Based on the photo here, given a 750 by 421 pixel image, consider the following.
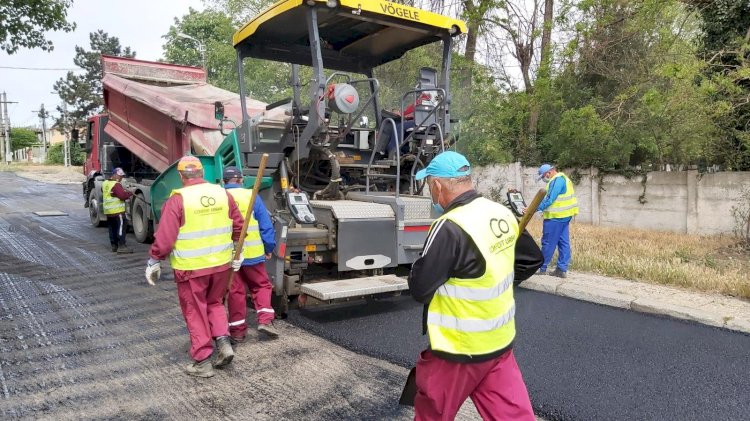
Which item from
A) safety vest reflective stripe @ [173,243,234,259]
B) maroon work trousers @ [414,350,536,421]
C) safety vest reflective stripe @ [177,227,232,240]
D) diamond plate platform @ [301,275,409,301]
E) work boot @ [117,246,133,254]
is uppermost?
safety vest reflective stripe @ [177,227,232,240]

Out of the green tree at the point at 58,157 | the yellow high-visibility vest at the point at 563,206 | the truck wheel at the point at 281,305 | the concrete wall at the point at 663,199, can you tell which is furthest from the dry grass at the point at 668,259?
the green tree at the point at 58,157

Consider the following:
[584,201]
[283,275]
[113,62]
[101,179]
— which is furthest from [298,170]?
[584,201]

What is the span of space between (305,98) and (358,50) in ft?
3.96

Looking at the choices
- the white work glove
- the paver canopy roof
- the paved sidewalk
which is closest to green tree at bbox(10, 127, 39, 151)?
the paver canopy roof

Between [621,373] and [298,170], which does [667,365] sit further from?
[298,170]

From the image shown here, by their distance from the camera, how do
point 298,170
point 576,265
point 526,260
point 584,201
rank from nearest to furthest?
point 526,260
point 298,170
point 576,265
point 584,201

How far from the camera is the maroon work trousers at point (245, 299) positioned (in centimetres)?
445

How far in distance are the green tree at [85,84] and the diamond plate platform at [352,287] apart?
54.4m

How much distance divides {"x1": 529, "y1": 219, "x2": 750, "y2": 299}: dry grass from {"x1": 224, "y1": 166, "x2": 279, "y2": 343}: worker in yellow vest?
14.7ft

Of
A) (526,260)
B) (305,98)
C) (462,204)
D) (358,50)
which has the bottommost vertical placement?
(526,260)

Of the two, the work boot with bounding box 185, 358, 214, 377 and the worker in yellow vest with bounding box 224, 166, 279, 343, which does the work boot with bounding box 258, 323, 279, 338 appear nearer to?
the worker in yellow vest with bounding box 224, 166, 279, 343

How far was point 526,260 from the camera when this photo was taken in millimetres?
2512

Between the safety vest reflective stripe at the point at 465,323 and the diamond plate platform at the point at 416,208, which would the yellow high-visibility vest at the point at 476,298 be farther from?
the diamond plate platform at the point at 416,208

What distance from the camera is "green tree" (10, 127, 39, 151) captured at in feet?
208
